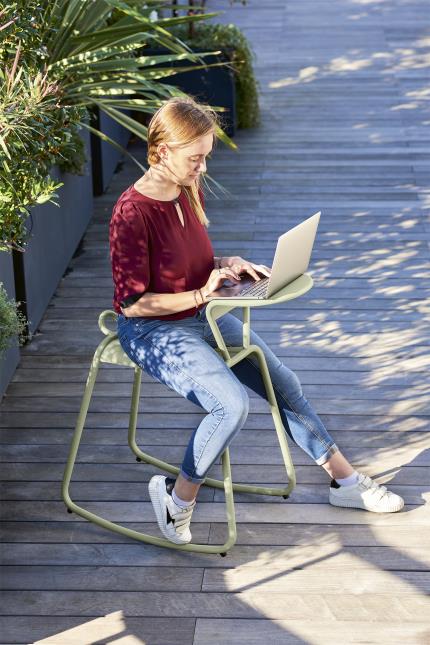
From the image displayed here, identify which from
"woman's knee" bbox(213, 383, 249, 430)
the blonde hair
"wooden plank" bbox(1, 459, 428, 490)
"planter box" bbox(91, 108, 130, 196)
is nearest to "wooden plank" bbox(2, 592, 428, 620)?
"woman's knee" bbox(213, 383, 249, 430)

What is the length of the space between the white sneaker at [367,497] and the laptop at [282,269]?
2.11 ft

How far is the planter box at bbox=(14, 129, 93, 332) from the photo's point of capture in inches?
170

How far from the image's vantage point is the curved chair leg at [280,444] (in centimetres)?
311

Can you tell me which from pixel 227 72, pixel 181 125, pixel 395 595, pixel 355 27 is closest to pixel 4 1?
A: pixel 181 125

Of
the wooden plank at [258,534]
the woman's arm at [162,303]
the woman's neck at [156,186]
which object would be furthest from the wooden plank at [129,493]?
the woman's neck at [156,186]

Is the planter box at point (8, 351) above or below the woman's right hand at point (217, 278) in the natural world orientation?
below

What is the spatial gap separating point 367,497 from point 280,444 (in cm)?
30

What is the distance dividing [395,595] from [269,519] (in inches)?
18.8

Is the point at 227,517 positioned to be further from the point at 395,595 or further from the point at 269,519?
the point at 395,595

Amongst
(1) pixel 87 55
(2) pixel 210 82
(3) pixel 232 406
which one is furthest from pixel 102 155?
(3) pixel 232 406

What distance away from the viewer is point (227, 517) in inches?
121

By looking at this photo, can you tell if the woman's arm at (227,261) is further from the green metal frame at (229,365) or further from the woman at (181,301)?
the green metal frame at (229,365)

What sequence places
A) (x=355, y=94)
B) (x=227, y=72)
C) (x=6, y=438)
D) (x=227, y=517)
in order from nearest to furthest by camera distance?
(x=227, y=517) → (x=6, y=438) → (x=227, y=72) → (x=355, y=94)

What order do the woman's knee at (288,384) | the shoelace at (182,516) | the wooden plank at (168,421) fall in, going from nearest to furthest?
1. the shoelace at (182,516)
2. the woman's knee at (288,384)
3. the wooden plank at (168,421)
